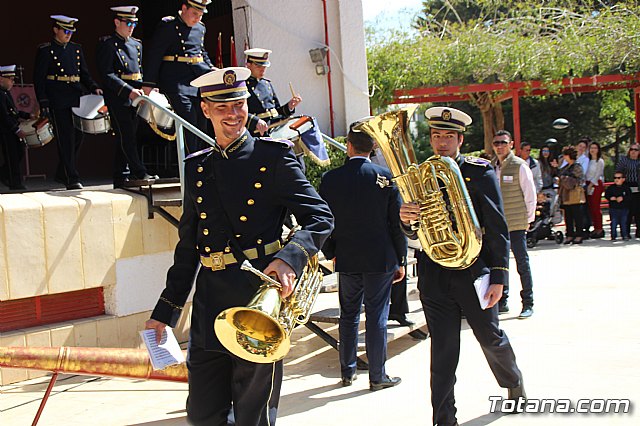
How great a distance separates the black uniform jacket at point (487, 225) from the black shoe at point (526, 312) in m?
3.47

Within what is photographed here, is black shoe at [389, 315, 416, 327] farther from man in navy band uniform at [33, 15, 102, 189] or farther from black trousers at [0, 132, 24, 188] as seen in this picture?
black trousers at [0, 132, 24, 188]

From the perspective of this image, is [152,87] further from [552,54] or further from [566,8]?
[566,8]

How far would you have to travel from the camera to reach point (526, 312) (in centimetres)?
847

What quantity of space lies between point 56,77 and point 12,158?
1.35m

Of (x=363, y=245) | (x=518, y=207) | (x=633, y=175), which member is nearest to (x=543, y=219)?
(x=633, y=175)

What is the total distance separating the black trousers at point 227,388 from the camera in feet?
12.2

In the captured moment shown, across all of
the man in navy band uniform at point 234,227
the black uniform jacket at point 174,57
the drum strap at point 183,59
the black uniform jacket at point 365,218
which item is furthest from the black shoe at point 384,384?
the drum strap at point 183,59

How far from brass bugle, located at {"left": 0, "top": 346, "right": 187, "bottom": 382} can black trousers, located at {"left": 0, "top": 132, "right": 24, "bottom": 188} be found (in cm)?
403

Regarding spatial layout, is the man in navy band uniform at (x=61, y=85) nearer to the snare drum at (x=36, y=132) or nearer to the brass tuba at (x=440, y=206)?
the snare drum at (x=36, y=132)

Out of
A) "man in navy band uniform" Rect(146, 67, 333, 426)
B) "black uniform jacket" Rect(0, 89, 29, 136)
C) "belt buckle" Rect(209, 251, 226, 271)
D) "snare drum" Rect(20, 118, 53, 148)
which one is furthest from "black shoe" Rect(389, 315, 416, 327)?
"black uniform jacket" Rect(0, 89, 29, 136)

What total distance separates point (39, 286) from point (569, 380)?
4.28 metres

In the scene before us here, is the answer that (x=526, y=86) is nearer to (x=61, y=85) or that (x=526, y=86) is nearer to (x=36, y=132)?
(x=36, y=132)

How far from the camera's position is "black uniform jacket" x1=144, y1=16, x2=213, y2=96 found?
26.6 feet

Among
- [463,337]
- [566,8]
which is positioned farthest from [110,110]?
[566,8]
